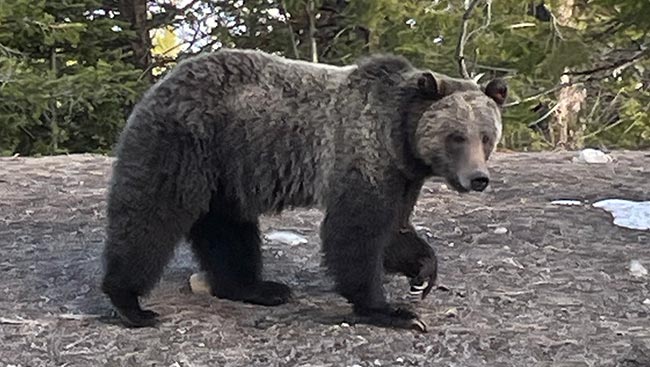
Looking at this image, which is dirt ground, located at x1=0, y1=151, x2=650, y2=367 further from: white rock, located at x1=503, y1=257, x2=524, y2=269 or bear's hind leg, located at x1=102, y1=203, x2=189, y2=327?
bear's hind leg, located at x1=102, y1=203, x2=189, y2=327

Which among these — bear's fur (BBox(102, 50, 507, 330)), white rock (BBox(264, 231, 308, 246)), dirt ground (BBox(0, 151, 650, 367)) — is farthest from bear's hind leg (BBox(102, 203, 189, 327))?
white rock (BBox(264, 231, 308, 246))

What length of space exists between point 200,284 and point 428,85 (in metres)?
1.49

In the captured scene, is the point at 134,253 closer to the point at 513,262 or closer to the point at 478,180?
the point at 478,180

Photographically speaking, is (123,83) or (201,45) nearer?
(123,83)

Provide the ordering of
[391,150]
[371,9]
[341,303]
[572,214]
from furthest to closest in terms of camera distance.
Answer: [371,9], [572,214], [341,303], [391,150]

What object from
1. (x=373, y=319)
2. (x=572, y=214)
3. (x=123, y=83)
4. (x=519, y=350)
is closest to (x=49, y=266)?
(x=373, y=319)

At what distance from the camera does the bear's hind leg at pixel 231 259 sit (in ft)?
16.8

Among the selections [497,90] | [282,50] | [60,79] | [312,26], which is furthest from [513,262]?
[282,50]

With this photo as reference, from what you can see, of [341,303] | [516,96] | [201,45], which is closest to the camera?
[341,303]

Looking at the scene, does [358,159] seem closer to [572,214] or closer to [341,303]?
[341,303]

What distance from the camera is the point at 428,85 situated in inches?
182

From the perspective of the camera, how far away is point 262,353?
435 cm

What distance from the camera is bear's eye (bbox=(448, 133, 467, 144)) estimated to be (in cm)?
455

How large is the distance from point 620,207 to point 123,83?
8.58m
